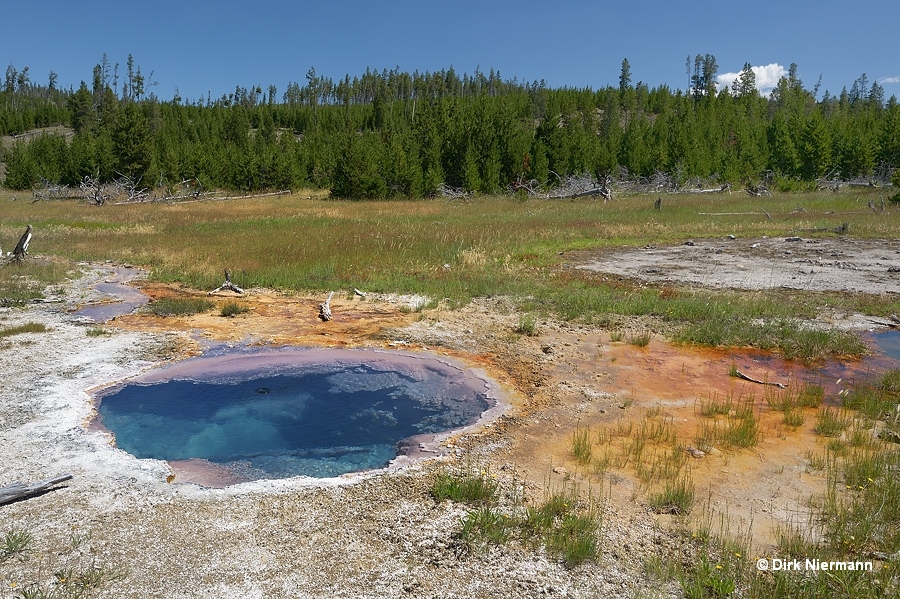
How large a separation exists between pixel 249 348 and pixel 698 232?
23466 mm

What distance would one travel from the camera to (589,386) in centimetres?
915

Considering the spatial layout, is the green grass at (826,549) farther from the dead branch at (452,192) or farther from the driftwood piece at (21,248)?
the dead branch at (452,192)

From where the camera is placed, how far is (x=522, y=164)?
5447 cm

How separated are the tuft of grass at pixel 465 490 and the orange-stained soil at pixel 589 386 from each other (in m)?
0.55

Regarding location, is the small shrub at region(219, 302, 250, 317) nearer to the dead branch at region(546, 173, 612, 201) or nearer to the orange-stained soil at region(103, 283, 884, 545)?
the orange-stained soil at region(103, 283, 884, 545)

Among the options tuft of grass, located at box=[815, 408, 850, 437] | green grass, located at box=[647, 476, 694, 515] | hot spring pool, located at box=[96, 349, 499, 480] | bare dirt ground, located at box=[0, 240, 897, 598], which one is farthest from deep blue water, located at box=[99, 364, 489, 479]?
tuft of grass, located at box=[815, 408, 850, 437]

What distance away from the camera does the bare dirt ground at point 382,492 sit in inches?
180

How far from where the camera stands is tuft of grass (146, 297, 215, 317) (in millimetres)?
13516

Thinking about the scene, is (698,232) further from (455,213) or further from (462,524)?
(462,524)

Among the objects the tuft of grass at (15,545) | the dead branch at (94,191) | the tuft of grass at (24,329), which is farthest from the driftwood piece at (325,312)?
the dead branch at (94,191)

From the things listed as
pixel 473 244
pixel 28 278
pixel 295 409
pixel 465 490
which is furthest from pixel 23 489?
pixel 473 244

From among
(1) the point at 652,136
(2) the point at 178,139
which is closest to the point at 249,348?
(1) the point at 652,136

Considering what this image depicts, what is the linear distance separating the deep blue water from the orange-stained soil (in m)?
0.99

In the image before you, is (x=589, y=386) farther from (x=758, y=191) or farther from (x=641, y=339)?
(x=758, y=191)
